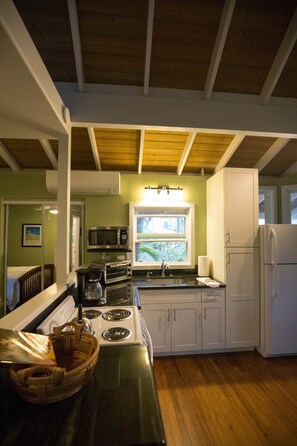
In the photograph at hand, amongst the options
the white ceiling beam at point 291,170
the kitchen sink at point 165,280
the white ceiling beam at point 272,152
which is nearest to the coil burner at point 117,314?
the kitchen sink at point 165,280

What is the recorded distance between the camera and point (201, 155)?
306 centimetres

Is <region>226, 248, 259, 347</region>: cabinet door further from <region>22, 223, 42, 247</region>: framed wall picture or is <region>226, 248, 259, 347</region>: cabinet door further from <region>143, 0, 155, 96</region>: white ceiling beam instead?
<region>22, 223, 42, 247</region>: framed wall picture

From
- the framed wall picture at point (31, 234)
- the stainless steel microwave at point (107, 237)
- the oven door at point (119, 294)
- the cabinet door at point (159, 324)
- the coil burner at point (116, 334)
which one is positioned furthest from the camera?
the framed wall picture at point (31, 234)

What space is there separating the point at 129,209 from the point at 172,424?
2.46 meters

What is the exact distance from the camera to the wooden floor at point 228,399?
163 centimetres

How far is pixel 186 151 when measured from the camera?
2.82 metres

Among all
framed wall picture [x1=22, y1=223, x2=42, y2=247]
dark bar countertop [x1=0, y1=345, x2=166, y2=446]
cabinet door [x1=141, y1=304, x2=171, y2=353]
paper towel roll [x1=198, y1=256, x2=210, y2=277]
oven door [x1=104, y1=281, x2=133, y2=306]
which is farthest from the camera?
framed wall picture [x1=22, y1=223, x2=42, y2=247]

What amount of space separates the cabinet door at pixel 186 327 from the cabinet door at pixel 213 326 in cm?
8

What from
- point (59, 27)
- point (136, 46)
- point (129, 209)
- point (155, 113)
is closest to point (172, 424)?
point (129, 209)

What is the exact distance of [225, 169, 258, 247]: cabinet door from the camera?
2.80m

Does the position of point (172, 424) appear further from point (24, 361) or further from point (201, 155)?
point (201, 155)

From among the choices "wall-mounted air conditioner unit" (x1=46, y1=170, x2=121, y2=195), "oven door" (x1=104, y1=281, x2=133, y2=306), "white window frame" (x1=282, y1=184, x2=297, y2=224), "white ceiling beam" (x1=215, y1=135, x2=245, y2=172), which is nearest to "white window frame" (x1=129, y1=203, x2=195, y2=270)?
"wall-mounted air conditioner unit" (x1=46, y1=170, x2=121, y2=195)

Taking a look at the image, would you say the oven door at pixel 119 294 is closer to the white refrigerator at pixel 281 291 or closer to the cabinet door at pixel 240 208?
the cabinet door at pixel 240 208

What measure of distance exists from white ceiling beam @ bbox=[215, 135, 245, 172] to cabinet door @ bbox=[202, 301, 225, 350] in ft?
6.28
